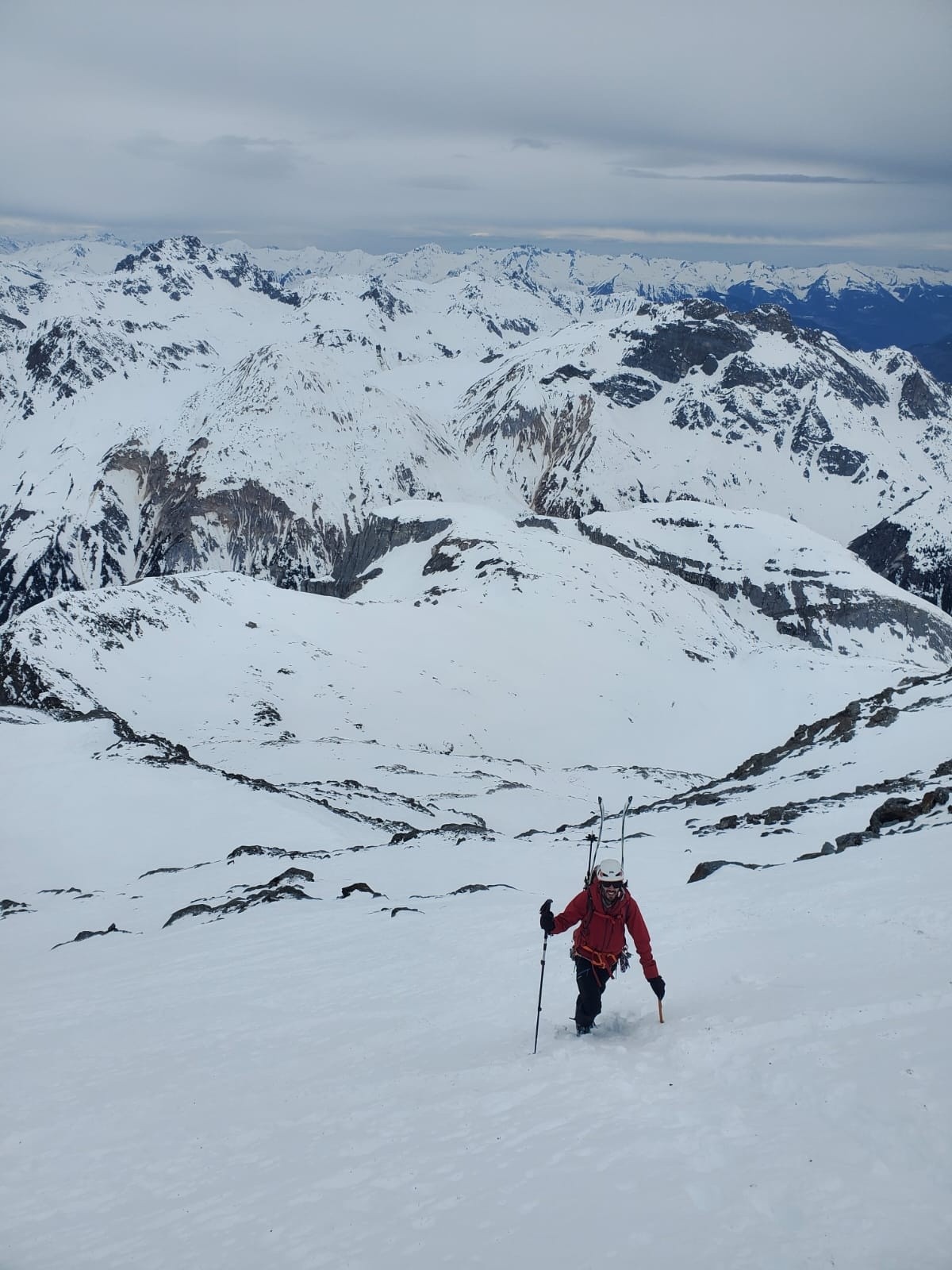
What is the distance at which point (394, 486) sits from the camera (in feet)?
583

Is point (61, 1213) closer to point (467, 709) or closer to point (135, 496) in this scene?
point (467, 709)

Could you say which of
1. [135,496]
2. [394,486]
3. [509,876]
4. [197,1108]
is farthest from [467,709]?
[135,496]

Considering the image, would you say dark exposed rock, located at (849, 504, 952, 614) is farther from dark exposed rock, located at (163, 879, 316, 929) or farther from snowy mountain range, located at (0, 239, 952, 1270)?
dark exposed rock, located at (163, 879, 316, 929)

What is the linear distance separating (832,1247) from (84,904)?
1983 centimetres

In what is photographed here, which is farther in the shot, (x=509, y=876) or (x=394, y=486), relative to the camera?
(x=394, y=486)

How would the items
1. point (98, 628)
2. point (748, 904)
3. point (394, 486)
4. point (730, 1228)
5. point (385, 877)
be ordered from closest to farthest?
point (730, 1228) < point (748, 904) < point (385, 877) < point (98, 628) < point (394, 486)

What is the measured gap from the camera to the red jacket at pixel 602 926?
30.1 ft

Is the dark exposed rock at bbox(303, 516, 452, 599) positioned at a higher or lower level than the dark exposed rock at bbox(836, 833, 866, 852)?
lower

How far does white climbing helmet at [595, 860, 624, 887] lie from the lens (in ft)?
29.3

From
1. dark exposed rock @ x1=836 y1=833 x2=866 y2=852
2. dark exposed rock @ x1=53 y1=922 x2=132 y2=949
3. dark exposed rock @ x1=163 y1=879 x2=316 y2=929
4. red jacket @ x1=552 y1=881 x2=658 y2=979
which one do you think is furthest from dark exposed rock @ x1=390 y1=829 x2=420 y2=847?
red jacket @ x1=552 y1=881 x2=658 y2=979

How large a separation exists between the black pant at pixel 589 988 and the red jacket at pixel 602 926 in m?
0.10

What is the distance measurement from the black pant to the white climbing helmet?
3.41ft

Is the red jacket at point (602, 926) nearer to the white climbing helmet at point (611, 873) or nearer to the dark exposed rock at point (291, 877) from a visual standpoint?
the white climbing helmet at point (611, 873)

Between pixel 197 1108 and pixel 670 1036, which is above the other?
pixel 670 1036
